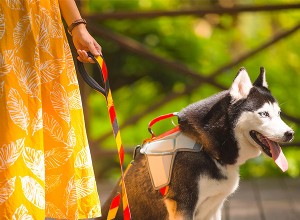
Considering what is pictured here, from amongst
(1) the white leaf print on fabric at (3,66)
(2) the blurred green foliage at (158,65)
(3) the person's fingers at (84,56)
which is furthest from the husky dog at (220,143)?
(2) the blurred green foliage at (158,65)

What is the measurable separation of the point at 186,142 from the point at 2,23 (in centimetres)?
111

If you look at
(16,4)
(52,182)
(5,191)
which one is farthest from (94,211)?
(16,4)

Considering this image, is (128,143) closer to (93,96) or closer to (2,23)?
(93,96)

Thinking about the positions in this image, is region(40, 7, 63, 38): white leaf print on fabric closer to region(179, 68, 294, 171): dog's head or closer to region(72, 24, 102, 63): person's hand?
region(72, 24, 102, 63): person's hand

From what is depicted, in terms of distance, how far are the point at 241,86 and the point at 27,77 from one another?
110cm

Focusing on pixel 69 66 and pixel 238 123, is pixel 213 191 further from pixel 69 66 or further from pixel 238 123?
pixel 69 66

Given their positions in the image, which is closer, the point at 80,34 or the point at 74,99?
the point at 80,34

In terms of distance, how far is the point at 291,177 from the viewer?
7219mm

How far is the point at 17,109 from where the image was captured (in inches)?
139

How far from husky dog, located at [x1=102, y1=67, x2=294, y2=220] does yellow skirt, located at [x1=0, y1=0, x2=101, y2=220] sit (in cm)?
44

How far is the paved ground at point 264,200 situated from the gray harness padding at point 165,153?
5.22 feet

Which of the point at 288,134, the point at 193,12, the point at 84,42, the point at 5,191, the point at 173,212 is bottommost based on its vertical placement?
the point at 193,12

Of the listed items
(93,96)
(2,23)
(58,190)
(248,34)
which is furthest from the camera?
(248,34)

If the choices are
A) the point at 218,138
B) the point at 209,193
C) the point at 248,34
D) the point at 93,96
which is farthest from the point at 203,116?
the point at 248,34
